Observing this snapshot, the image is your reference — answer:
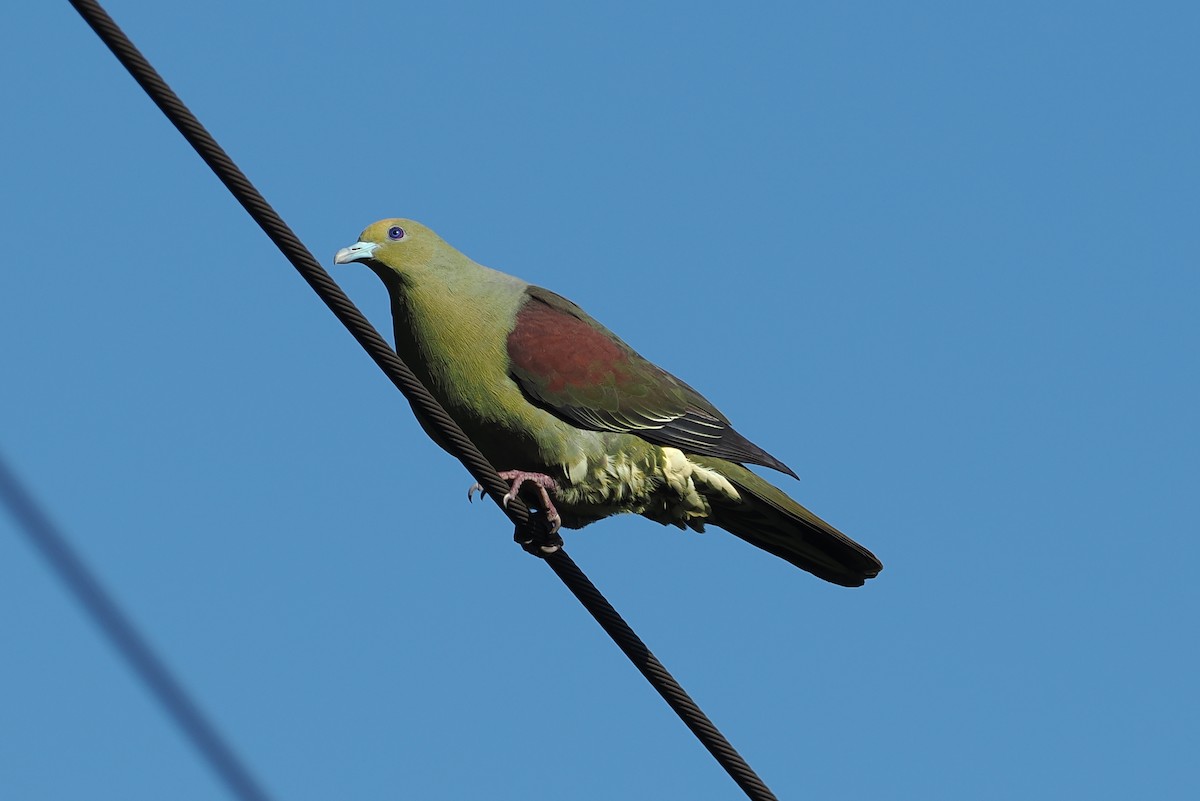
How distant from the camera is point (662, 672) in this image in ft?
12.2

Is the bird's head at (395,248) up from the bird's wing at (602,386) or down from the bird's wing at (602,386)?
up

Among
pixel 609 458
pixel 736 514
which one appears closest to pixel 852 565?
pixel 736 514

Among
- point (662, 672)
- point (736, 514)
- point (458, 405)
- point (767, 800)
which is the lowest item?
point (767, 800)

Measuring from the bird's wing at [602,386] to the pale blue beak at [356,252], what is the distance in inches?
25.3

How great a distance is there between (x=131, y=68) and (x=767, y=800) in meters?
2.41

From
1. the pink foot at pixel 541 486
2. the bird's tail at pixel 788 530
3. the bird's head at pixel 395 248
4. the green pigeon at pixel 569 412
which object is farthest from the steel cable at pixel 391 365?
the bird's head at pixel 395 248

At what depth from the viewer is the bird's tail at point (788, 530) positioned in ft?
17.2

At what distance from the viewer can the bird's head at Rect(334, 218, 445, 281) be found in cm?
523

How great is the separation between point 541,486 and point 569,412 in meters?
0.31

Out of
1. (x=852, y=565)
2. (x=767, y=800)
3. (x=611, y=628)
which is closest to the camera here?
(x=767, y=800)

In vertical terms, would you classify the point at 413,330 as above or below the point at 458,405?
above

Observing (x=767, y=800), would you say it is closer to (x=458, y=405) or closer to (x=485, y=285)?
(x=458, y=405)

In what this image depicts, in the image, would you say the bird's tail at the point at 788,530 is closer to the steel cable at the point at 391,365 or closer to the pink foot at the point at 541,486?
Answer: the pink foot at the point at 541,486

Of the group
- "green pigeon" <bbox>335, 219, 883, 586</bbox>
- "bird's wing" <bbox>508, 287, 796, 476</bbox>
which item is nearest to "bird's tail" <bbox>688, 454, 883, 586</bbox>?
"green pigeon" <bbox>335, 219, 883, 586</bbox>
